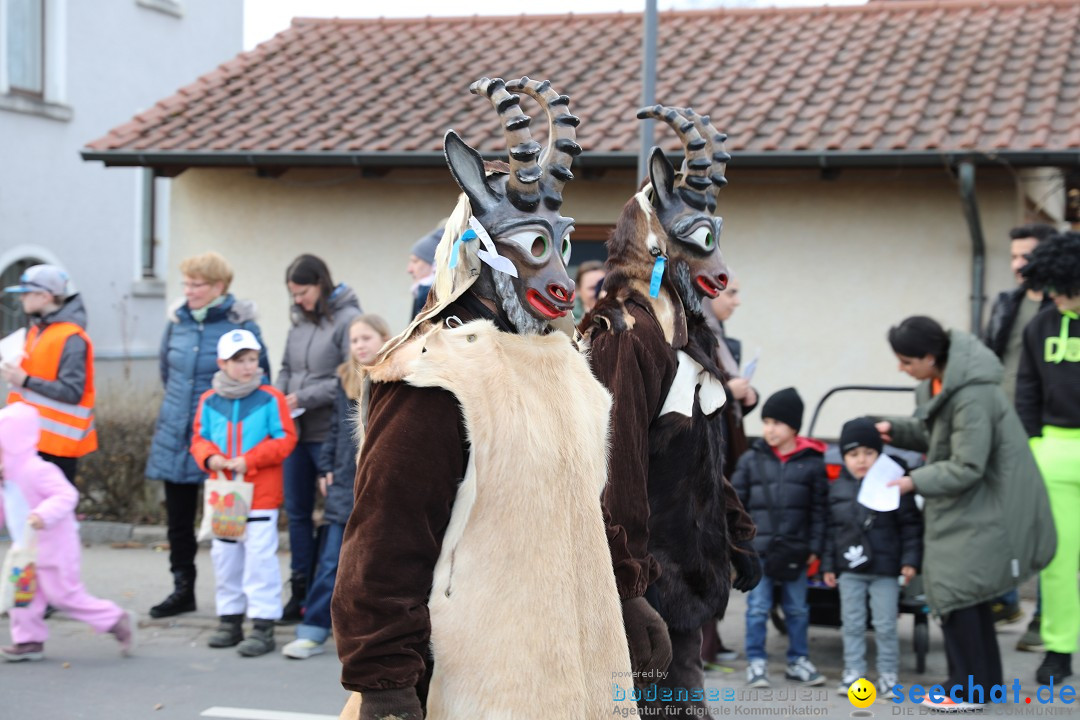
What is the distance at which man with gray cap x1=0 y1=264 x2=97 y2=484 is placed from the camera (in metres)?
7.04

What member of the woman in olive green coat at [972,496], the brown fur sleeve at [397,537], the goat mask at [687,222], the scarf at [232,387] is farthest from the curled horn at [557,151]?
the scarf at [232,387]

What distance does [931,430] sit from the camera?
5980 millimetres

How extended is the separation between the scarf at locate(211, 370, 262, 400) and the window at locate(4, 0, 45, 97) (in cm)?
1166

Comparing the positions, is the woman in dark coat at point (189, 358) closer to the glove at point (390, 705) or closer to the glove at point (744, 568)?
the glove at point (744, 568)

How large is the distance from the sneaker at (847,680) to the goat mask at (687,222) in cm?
287

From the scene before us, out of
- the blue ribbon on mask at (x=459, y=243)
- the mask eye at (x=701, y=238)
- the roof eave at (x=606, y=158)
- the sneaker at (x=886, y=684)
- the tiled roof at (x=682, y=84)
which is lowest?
the sneaker at (x=886, y=684)

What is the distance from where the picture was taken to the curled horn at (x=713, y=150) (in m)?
4.25

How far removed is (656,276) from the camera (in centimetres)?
404

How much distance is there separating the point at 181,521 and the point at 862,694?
4244mm

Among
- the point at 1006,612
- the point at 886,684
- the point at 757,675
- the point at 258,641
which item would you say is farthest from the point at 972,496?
the point at 258,641

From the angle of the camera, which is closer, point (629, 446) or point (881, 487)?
point (629, 446)

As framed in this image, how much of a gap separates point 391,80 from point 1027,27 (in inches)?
259

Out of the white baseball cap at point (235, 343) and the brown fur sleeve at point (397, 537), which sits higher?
the white baseball cap at point (235, 343)

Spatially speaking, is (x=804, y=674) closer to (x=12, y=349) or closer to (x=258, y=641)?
(x=258, y=641)
